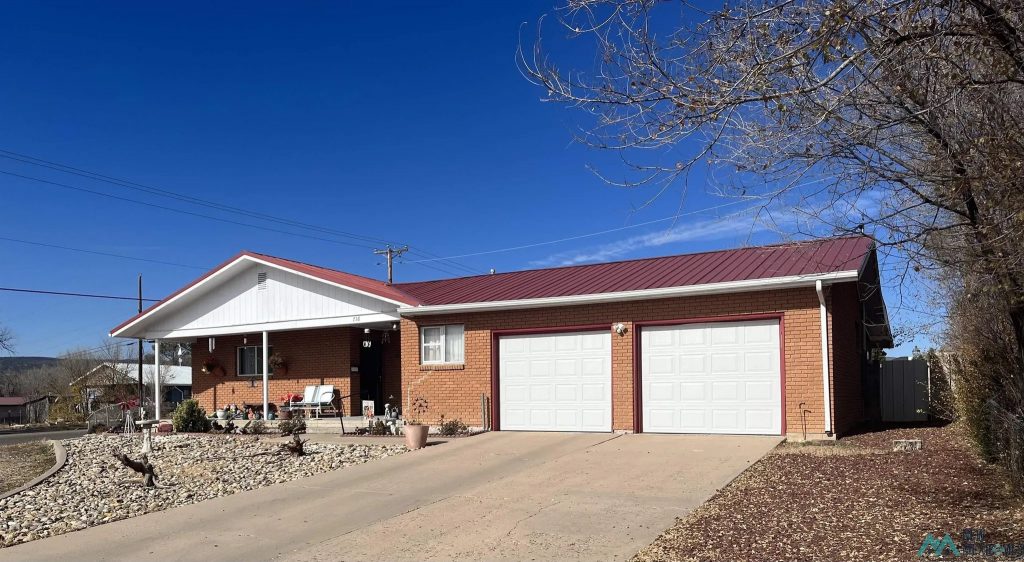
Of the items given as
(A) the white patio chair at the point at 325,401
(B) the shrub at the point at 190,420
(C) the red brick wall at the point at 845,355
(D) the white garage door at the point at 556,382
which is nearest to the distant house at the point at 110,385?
(B) the shrub at the point at 190,420

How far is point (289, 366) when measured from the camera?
75.9 ft

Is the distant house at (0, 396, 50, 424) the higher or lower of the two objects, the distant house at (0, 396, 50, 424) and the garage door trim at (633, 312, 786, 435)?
the lower

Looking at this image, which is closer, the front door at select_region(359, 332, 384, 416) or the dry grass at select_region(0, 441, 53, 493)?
the dry grass at select_region(0, 441, 53, 493)

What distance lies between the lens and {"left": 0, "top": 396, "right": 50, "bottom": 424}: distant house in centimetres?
4066

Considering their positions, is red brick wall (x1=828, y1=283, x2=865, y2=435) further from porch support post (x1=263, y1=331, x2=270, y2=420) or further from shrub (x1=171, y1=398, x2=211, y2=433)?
shrub (x1=171, y1=398, x2=211, y2=433)

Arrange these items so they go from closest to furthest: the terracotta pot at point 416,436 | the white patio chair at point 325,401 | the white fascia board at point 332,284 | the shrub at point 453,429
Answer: the terracotta pot at point 416,436 → the shrub at point 453,429 → the white fascia board at point 332,284 → the white patio chair at point 325,401

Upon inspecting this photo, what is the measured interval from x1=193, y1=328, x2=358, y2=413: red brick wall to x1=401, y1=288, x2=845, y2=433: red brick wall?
15.9ft

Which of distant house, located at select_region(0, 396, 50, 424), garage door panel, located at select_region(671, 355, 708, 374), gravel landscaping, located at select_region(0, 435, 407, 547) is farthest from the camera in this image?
distant house, located at select_region(0, 396, 50, 424)

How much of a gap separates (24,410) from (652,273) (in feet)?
143

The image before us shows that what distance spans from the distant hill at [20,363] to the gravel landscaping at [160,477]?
215 ft

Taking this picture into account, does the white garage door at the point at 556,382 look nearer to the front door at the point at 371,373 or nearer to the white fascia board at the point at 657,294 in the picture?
the white fascia board at the point at 657,294

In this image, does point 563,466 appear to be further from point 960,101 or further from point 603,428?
point 960,101

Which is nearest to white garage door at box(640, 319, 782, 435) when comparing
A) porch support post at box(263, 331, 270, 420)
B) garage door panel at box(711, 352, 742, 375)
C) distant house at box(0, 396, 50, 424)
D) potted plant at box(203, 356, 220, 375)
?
garage door panel at box(711, 352, 742, 375)

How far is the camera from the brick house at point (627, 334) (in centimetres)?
1355
